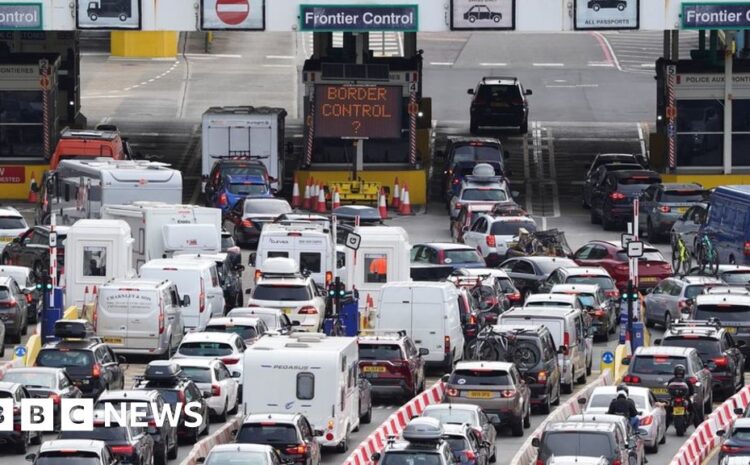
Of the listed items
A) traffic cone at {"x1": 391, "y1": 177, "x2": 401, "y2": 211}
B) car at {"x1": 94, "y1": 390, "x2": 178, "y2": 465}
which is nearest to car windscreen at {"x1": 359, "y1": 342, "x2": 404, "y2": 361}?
car at {"x1": 94, "y1": 390, "x2": 178, "y2": 465}

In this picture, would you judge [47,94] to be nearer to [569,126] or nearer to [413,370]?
[569,126]

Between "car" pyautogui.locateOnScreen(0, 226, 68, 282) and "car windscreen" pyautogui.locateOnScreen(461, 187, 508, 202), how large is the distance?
13347 millimetres

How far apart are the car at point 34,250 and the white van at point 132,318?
6.72 meters

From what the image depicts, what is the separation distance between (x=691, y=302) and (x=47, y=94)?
26279 millimetres

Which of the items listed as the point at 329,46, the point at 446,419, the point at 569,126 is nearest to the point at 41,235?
the point at 446,419

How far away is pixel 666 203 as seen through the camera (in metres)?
63.5

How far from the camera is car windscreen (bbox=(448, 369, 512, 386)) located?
41094 millimetres

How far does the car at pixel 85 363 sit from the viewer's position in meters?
42.4

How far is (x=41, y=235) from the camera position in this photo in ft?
182

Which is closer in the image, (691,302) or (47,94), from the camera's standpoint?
(691,302)

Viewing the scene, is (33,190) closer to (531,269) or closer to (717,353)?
(531,269)

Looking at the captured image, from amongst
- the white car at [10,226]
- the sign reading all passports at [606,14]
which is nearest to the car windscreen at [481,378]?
the white car at [10,226]

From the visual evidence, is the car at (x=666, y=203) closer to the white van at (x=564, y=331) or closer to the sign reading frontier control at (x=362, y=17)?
the sign reading frontier control at (x=362, y=17)

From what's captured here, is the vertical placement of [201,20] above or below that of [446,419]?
above
